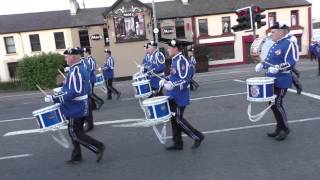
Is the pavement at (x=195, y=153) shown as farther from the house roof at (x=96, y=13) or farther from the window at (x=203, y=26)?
the window at (x=203, y=26)

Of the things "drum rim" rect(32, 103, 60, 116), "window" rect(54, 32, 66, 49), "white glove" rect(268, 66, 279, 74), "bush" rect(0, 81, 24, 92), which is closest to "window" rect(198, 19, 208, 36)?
"window" rect(54, 32, 66, 49)

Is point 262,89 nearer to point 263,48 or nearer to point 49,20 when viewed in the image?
point 263,48

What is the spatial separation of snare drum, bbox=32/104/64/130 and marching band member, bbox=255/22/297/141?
3618 mm

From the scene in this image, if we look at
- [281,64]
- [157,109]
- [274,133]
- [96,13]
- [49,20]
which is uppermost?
[96,13]

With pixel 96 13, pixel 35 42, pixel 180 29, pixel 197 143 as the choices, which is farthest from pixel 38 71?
pixel 197 143

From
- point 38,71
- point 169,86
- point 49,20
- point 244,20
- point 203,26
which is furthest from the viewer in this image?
point 49,20

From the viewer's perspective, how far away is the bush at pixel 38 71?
28156 mm

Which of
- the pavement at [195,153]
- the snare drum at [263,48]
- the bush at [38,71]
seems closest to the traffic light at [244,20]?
the snare drum at [263,48]

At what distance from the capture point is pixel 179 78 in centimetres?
668

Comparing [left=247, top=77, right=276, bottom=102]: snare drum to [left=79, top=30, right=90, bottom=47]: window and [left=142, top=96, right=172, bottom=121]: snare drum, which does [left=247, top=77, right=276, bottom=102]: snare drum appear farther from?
[left=79, top=30, right=90, bottom=47]: window

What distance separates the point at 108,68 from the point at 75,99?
7753 millimetres

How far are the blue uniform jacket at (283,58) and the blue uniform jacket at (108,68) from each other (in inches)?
314

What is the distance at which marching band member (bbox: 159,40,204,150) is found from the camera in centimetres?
665

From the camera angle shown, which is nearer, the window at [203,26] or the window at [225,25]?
the window at [203,26]
